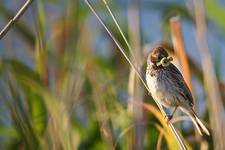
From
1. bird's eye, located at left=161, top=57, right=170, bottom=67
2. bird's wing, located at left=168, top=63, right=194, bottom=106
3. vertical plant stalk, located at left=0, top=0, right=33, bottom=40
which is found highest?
vertical plant stalk, located at left=0, top=0, right=33, bottom=40

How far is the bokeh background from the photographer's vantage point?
245cm

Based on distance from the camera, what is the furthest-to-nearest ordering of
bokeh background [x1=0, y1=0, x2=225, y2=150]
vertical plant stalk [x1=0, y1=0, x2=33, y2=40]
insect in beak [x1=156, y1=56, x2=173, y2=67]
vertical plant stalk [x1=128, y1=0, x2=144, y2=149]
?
insect in beak [x1=156, y1=56, x2=173, y2=67] < bokeh background [x1=0, y1=0, x2=225, y2=150] < vertical plant stalk [x1=128, y1=0, x2=144, y2=149] < vertical plant stalk [x1=0, y1=0, x2=33, y2=40]

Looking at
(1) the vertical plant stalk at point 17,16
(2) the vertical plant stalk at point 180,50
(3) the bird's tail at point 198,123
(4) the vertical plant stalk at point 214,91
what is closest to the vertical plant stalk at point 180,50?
(2) the vertical plant stalk at point 180,50

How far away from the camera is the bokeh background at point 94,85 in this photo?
245cm

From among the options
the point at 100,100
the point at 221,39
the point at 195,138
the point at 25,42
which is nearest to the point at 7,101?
the point at 100,100

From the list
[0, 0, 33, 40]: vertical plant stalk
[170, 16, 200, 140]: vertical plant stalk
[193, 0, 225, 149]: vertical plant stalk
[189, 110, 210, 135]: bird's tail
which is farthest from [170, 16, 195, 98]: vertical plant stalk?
[0, 0, 33, 40]: vertical plant stalk

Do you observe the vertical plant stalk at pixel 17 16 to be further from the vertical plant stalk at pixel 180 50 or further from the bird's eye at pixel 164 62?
the vertical plant stalk at pixel 180 50

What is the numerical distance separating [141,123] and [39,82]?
57cm

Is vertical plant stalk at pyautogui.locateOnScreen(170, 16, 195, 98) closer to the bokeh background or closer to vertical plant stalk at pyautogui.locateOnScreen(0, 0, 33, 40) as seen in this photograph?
the bokeh background

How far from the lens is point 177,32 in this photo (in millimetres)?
2846

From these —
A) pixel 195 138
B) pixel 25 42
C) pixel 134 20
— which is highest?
pixel 25 42

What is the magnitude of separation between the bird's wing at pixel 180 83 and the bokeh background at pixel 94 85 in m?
0.05

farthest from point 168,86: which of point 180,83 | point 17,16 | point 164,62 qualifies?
point 17,16

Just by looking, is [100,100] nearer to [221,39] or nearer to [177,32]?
[177,32]
